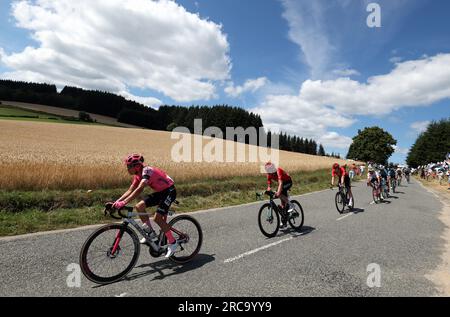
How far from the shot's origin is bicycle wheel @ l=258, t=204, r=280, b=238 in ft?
25.5

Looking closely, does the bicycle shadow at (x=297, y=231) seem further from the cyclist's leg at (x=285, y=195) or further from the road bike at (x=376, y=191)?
the road bike at (x=376, y=191)

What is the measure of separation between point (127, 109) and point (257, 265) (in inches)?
4136

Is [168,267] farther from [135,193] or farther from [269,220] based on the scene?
[269,220]

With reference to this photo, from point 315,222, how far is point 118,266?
6945mm

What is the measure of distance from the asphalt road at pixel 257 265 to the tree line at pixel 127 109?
9364 centimetres

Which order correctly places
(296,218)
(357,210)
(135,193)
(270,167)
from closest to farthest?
(135,193) < (270,167) < (296,218) < (357,210)

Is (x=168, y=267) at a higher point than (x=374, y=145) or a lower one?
lower

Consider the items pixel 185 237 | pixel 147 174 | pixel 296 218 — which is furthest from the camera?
pixel 296 218

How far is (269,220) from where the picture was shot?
26.1 feet

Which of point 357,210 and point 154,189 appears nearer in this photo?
point 154,189

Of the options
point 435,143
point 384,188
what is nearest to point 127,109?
point 435,143

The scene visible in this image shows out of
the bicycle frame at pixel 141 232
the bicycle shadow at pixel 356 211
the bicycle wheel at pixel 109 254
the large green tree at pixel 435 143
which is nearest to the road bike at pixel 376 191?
the bicycle shadow at pixel 356 211

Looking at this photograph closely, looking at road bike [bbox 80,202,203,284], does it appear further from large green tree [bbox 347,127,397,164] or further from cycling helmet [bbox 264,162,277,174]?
large green tree [bbox 347,127,397,164]

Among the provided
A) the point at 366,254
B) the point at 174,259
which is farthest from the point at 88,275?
the point at 366,254
